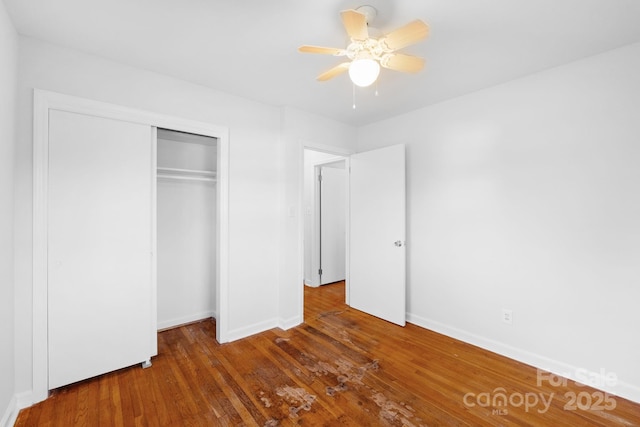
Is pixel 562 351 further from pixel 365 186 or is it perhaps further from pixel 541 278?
pixel 365 186

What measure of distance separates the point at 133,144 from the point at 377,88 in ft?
7.34

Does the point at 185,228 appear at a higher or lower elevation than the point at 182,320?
higher

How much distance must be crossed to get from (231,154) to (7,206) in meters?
1.62

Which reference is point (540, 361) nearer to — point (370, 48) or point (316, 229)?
point (370, 48)

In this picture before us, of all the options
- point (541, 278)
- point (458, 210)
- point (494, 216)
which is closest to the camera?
point (541, 278)

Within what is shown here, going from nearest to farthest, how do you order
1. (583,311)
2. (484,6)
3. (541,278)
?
(484,6), (583,311), (541,278)

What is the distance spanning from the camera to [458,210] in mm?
2902

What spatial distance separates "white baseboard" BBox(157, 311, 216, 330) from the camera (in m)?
3.09

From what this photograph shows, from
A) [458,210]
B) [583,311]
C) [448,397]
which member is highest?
[458,210]

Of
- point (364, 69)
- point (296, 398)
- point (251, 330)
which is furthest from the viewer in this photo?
point (251, 330)

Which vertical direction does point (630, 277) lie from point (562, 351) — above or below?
above

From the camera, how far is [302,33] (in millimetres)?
1865

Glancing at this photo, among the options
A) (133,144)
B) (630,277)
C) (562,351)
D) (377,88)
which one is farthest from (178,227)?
(630,277)

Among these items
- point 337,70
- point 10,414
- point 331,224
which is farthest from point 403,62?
point 331,224
